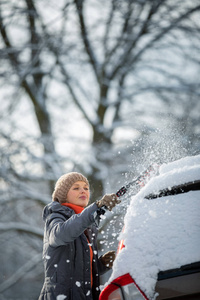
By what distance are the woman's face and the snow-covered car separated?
3.38 feet

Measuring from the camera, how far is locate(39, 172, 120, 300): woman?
1.79 metres

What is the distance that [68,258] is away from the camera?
6.38ft

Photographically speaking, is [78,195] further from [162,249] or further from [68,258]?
[162,249]

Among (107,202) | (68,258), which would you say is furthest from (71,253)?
(107,202)

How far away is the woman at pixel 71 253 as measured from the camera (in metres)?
1.79

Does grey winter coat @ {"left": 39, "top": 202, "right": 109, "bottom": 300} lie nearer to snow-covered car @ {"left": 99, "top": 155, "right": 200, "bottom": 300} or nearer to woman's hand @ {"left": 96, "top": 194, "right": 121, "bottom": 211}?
woman's hand @ {"left": 96, "top": 194, "right": 121, "bottom": 211}

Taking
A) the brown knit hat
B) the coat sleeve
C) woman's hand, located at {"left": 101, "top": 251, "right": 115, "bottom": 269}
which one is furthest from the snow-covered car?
the brown knit hat

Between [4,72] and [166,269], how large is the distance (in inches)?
287

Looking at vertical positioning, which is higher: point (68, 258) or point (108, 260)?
point (68, 258)

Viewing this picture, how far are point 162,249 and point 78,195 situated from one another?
1.29 meters

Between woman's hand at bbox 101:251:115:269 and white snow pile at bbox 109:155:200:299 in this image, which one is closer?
white snow pile at bbox 109:155:200:299

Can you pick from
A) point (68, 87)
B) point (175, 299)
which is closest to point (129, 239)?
point (175, 299)

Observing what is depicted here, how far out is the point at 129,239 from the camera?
1.27m

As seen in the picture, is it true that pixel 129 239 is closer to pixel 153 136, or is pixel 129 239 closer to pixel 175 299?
pixel 175 299
